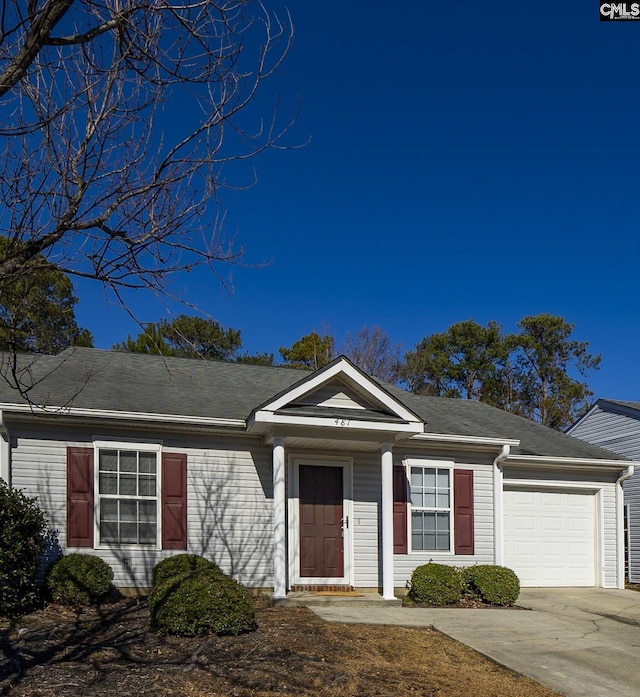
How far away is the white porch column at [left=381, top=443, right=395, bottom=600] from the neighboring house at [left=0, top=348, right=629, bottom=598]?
0.02 metres

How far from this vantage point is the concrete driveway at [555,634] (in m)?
8.87

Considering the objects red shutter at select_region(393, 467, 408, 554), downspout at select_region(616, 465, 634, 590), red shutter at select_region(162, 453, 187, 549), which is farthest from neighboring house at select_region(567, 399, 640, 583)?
red shutter at select_region(162, 453, 187, 549)

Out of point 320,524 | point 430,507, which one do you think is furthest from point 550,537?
point 320,524

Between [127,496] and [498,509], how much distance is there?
6.70 metres

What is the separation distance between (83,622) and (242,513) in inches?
144

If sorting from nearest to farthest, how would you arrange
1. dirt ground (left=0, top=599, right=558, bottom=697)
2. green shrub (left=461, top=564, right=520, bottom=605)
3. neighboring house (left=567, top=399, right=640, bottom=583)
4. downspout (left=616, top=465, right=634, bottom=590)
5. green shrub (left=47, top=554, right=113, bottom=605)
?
dirt ground (left=0, top=599, right=558, bottom=697), green shrub (left=47, top=554, right=113, bottom=605), green shrub (left=461, top=564, right=520, bottom=605), downspout (left=616, top=465, right=634, bottom=590), neighboring house (left=567, top=399, right=640, bottom=583)

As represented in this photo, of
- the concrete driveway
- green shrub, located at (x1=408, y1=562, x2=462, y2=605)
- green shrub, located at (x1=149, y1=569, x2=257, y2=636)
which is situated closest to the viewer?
the concrete driveway

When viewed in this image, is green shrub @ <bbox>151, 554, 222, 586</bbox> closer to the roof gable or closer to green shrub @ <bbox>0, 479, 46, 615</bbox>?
green shrub @ <bbox>0, 479, 46, 615</bbox>

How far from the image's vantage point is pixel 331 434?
1330 cm

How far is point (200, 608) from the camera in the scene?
30.3 feet

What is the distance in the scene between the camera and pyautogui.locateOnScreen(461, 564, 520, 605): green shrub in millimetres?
13484

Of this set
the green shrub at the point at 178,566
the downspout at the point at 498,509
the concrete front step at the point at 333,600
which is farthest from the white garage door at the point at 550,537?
the green shrub at the point at 178,566

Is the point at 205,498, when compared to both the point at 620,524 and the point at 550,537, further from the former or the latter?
the point at 620,524

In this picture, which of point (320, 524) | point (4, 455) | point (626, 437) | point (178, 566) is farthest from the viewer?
point (626, 437)
